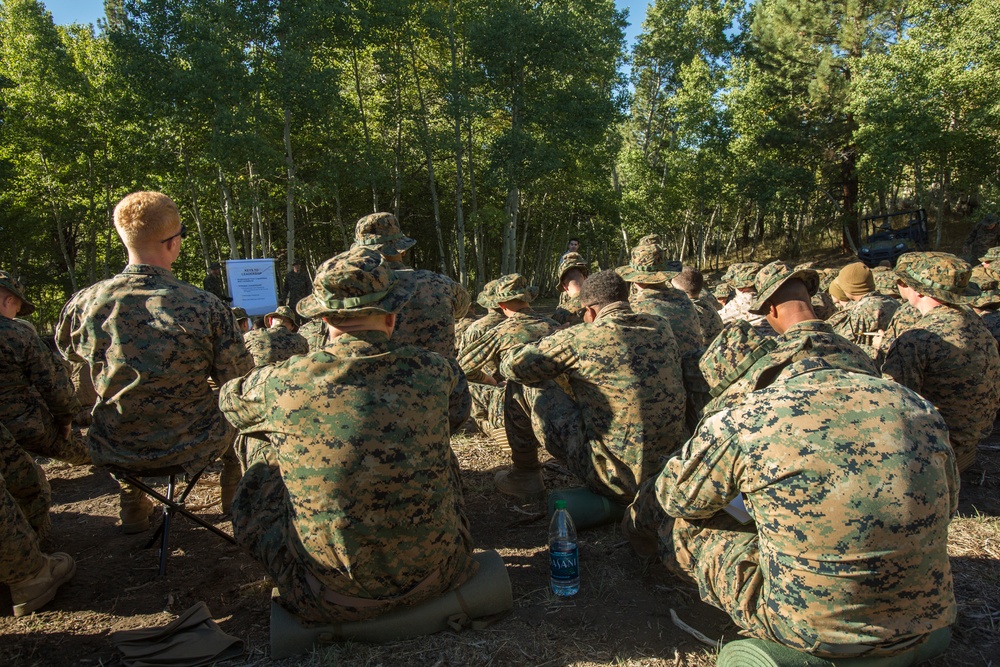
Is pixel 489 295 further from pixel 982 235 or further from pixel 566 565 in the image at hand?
pixel 982 235

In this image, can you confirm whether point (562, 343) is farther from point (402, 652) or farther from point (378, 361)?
point (402, 652)

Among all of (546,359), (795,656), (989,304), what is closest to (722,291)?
(989,304)

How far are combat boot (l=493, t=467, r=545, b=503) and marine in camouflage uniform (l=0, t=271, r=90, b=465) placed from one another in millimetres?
3058

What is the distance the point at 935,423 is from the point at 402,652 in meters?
2.30

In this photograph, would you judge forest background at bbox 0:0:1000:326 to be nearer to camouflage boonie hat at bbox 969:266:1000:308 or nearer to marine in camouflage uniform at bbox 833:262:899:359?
marine in camouflage uniform at bbox 833:262:899:359

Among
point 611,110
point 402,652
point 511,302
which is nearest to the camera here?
point 402,652

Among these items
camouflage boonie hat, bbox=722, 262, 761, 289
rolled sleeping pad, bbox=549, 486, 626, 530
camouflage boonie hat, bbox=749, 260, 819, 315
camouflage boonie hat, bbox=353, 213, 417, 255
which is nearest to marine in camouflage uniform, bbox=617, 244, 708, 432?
camouflage boonie hat, bbox=722, 262, 761, 289

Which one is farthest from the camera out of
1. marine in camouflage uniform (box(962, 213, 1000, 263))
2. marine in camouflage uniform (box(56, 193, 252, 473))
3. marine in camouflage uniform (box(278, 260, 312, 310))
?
marine in camouflage uniform (box(278, 260, 312, 310))

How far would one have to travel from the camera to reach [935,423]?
7.02 feet

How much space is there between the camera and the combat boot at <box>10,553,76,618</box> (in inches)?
130

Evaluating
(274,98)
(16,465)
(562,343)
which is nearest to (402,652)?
(562,343)

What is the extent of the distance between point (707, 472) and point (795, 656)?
0.70 m

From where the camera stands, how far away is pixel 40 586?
132 inches

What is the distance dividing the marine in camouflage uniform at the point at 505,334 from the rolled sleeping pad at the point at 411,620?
7.74 feet
